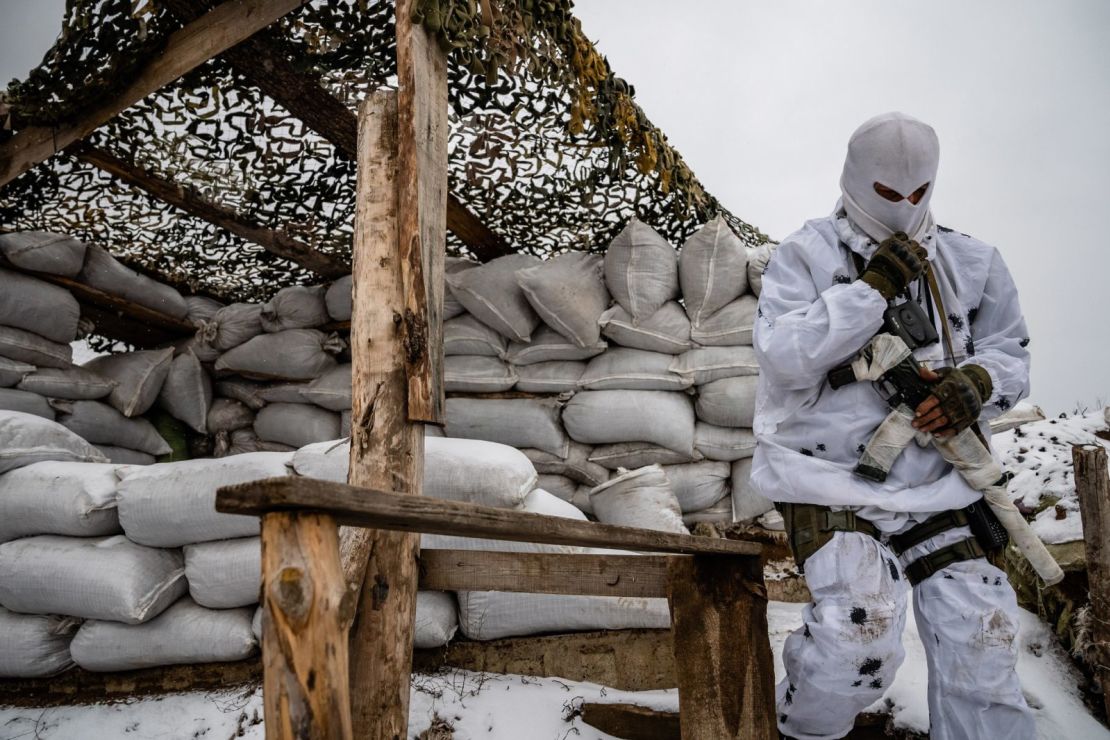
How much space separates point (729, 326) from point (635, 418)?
0.56 metres

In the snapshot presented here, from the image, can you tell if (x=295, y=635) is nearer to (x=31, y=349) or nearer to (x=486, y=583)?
(x=486, y=583)

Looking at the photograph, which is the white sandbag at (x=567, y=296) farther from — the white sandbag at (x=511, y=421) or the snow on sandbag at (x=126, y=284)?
the snow on sandbag at (x=126, y=284)

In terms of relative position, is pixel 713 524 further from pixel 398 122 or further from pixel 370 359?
pixel 398 122

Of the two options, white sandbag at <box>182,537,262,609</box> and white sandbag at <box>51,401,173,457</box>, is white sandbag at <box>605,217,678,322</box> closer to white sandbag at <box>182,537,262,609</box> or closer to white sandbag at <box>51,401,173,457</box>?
white sandbag at <box>182,537,262,609</box>

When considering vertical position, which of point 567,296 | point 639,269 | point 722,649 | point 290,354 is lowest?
point 722,649

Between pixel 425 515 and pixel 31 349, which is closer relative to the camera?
pixel 425 515

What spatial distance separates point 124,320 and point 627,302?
282 cm

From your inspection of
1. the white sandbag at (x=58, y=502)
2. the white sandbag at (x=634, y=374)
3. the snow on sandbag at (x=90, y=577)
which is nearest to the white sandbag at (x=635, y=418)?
the white sandbag at (x=634, y=374)

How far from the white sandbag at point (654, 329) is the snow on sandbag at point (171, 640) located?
182cm

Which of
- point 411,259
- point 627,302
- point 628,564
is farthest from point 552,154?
point 628,564

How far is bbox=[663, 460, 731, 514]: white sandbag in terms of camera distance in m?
3.22

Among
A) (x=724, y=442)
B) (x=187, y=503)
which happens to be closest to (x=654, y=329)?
(x=724, y=442)

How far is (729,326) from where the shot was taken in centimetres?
324

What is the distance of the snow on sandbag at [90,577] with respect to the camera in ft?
8.66
